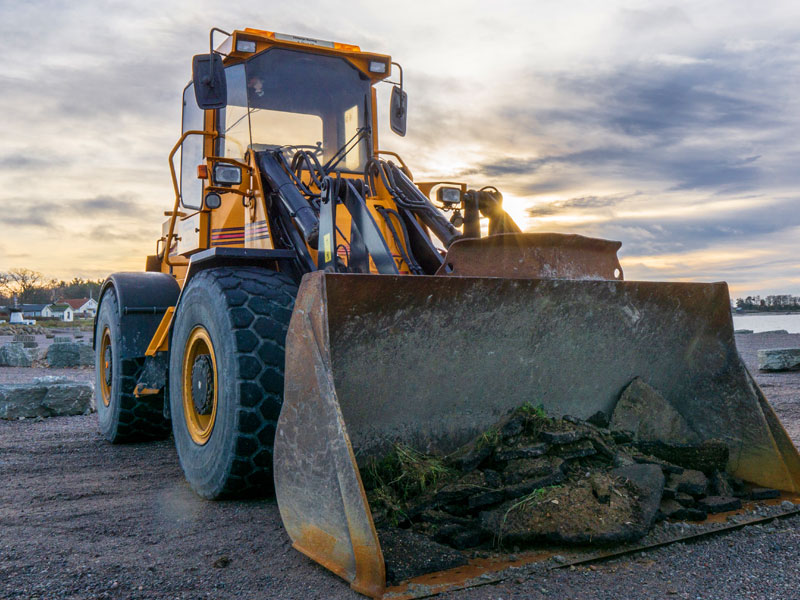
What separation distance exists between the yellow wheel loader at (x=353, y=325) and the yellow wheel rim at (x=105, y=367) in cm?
131

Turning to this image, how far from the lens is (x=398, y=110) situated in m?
5.92

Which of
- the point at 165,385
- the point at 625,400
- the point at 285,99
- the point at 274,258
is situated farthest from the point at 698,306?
the point at 165,385

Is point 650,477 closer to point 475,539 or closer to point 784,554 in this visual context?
point 784,554

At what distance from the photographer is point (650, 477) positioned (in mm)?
3465

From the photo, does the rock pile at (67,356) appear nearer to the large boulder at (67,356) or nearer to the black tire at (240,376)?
the large boulder at (67,356)

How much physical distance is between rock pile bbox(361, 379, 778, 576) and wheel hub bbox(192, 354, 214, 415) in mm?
1222

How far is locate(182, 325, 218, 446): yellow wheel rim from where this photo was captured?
13.8 feet

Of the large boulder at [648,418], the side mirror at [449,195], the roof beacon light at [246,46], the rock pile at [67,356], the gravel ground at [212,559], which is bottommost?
the gravel ground at [212,559]

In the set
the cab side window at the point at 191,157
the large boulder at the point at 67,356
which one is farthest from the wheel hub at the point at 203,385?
the large boulder at the point at 67,356

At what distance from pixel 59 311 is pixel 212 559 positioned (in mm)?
94969

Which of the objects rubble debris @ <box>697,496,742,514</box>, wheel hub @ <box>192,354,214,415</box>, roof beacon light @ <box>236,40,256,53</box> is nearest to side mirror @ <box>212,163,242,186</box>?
roof beacon light @ <box>236,40,256,53</box>

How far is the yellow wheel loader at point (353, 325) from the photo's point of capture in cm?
322

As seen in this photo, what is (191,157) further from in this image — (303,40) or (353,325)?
(353,325)

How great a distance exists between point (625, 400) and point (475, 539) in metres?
1.58
